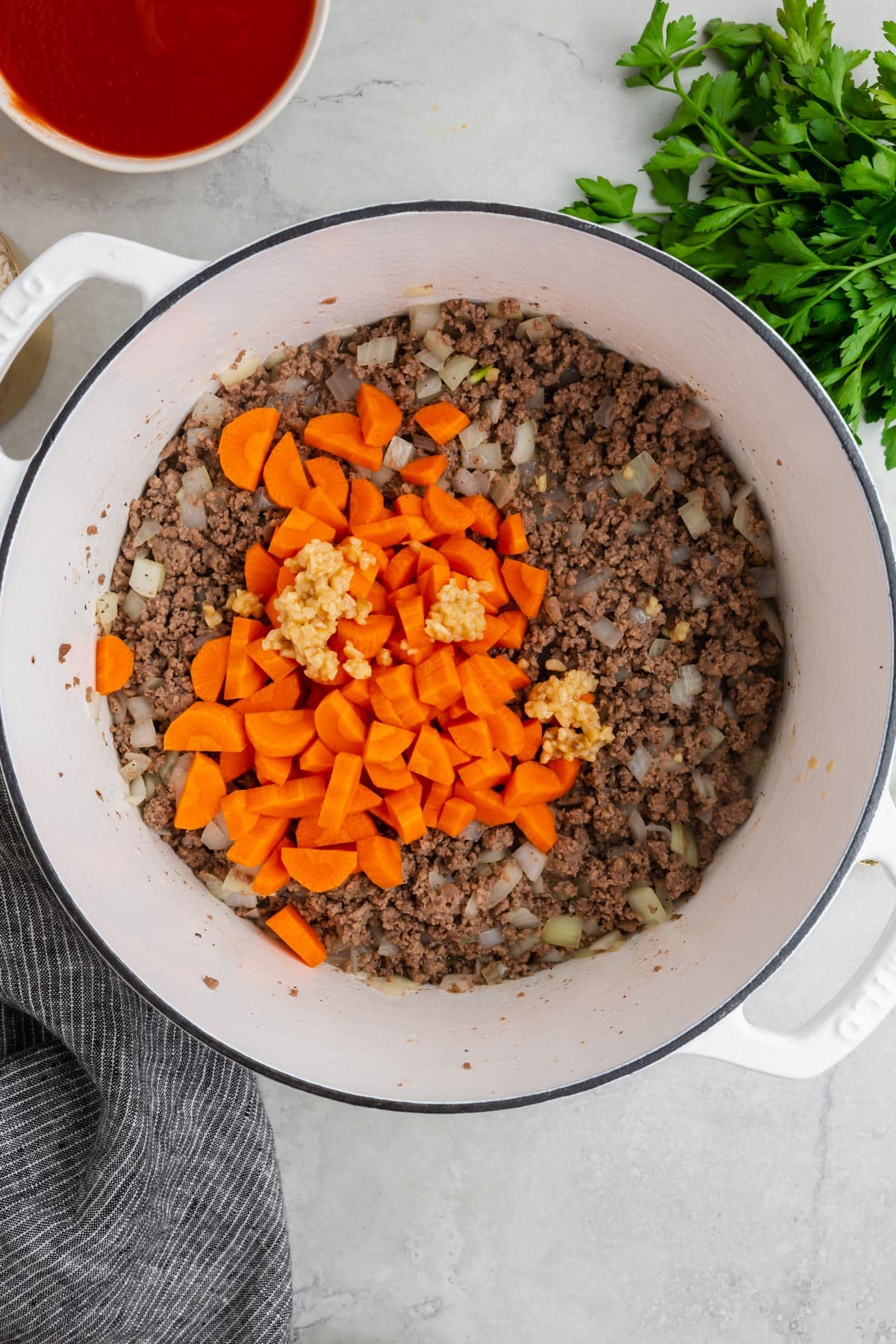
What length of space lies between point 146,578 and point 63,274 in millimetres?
527

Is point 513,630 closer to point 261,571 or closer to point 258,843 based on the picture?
point 261,571

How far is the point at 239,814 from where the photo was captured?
1617 mm

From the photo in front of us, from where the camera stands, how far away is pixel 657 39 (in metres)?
1.59

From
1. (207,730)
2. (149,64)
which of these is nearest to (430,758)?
(207,730)

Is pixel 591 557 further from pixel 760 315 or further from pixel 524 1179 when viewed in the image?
pixel 524 1179

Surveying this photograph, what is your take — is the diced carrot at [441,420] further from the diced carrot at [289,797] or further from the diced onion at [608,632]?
the diced carrot at [289,797]

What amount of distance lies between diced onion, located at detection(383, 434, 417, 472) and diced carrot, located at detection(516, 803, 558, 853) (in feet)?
2.00

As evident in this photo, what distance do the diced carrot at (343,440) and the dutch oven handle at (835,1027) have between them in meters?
0.94

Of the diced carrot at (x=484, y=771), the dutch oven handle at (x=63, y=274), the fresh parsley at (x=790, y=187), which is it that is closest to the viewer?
the dutch oven handle at (x=63, y=274)

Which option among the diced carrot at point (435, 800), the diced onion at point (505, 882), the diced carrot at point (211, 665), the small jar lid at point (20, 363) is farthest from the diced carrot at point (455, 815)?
the small jar lid at point (20, 363)

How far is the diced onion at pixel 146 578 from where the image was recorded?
65.6 inches

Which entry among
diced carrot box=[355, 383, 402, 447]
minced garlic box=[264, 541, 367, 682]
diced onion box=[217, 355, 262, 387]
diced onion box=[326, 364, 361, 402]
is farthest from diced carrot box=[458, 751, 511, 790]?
diced onion box=[217, 355, 262, 387]

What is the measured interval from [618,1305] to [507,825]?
1004mm

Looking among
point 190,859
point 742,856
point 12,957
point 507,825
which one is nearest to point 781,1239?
point 742,856
